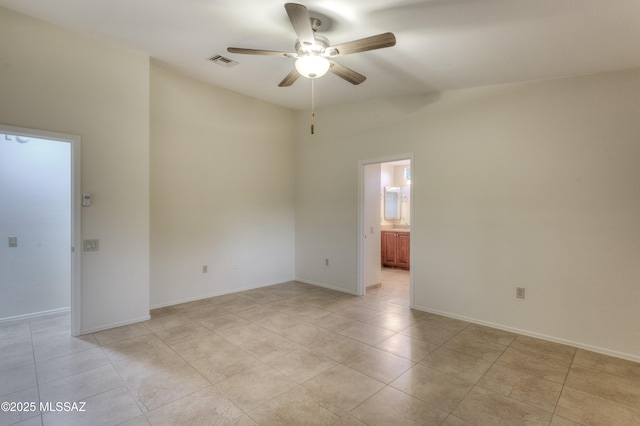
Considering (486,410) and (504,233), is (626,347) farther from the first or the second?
(486,410)

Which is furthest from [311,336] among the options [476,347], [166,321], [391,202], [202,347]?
[391,202]

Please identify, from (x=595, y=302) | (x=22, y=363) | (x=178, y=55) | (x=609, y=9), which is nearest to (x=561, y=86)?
(x=609, y=9)

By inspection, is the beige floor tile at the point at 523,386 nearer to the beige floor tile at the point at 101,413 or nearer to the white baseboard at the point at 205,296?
the beige floor tile at the point at 101,413

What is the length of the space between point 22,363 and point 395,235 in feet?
20.7

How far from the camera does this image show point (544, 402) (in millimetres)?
2295

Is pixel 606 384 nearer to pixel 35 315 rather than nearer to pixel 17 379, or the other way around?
pixel 17 379

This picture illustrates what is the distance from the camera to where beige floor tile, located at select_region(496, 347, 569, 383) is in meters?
2.68

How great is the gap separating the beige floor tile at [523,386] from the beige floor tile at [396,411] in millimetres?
630

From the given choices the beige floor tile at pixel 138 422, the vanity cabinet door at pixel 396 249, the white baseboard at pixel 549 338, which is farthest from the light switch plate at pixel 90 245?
the vanity cabinet door at pixel 396 249

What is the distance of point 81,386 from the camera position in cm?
243

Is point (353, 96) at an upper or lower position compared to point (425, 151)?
upper

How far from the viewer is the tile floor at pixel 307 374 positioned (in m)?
2.14

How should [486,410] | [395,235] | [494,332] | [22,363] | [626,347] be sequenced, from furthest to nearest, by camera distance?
[395,235]
[494,332]
[626,347]
[22,363]
[486,410]

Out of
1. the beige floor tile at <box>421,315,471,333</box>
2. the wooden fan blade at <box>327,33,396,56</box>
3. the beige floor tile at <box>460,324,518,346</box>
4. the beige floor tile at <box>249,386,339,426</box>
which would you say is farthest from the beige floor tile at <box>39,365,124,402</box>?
the beige floor tile at <box>460,324,518,346</box>
